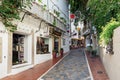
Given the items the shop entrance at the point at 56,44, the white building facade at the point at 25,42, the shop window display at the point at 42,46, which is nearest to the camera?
the white building facade at the point at 25,42

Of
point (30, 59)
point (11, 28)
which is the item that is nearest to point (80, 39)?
point (30, 59)

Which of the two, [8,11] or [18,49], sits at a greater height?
[8,11]

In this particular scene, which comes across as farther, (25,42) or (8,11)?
(25,42)

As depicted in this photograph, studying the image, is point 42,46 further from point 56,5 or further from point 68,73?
point 68,73

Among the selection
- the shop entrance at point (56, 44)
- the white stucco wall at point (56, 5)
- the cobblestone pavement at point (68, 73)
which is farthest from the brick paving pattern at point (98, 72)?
the shop entrance at point (56, 44)

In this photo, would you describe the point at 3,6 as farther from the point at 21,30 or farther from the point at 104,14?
the point at 104,14

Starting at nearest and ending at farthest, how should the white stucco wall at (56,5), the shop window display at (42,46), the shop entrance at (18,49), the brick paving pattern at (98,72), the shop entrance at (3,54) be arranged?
the shop entrance at (3,54), the brick paving pattern at (98,72), the shop entrance at (18,49), the shop window display at (42,46), the white stucco wall at (56,5)

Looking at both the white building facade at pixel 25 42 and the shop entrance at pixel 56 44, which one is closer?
the white building facade at pixel 25 42

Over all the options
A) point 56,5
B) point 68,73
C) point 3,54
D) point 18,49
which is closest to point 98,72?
point 68,73

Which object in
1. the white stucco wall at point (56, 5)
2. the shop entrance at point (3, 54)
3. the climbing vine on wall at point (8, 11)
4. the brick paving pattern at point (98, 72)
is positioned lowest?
the brick paving pattern at point (98, 72)

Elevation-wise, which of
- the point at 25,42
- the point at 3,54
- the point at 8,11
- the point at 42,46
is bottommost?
the point at 3,54

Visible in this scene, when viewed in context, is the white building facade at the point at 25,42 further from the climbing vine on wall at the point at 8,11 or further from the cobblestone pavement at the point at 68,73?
the climbing vine on wall at the point at 8,11

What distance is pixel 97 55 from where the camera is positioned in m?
24.9

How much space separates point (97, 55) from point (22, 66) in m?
12.8
